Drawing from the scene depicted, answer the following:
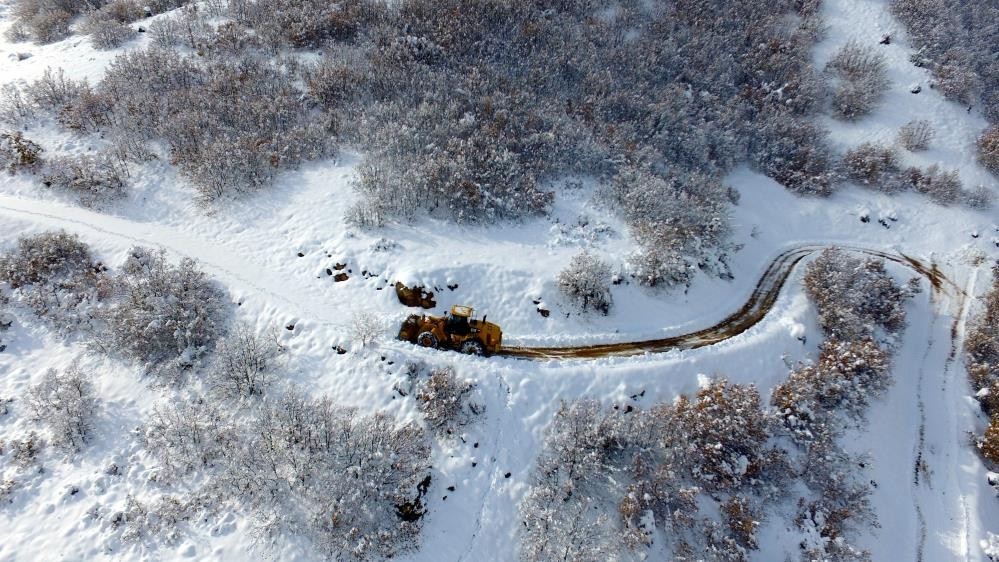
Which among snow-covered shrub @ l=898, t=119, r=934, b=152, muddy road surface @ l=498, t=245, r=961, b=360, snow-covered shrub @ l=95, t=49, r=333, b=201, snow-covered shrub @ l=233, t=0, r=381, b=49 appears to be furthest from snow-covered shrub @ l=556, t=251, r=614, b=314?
snow-covered shrub @ l=898, t=119, r=934, b=152

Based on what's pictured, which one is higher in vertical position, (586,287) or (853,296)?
(853,296)

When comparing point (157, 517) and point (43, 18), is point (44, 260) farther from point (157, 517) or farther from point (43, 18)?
point (43, 18)

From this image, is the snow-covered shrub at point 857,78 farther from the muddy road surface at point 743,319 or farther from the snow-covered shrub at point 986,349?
the snow-covered shrub at point 986,349

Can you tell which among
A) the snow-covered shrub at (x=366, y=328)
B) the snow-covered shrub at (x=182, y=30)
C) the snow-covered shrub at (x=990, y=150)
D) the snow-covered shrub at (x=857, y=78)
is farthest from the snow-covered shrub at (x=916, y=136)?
the snow-covered shrub at (x=182, y=30)

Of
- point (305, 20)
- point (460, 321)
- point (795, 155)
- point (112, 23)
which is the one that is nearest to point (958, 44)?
point (795, 155)

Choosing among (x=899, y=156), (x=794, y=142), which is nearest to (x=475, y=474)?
(x=794, y=142)

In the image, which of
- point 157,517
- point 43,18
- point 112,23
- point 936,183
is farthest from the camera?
point 43,18
